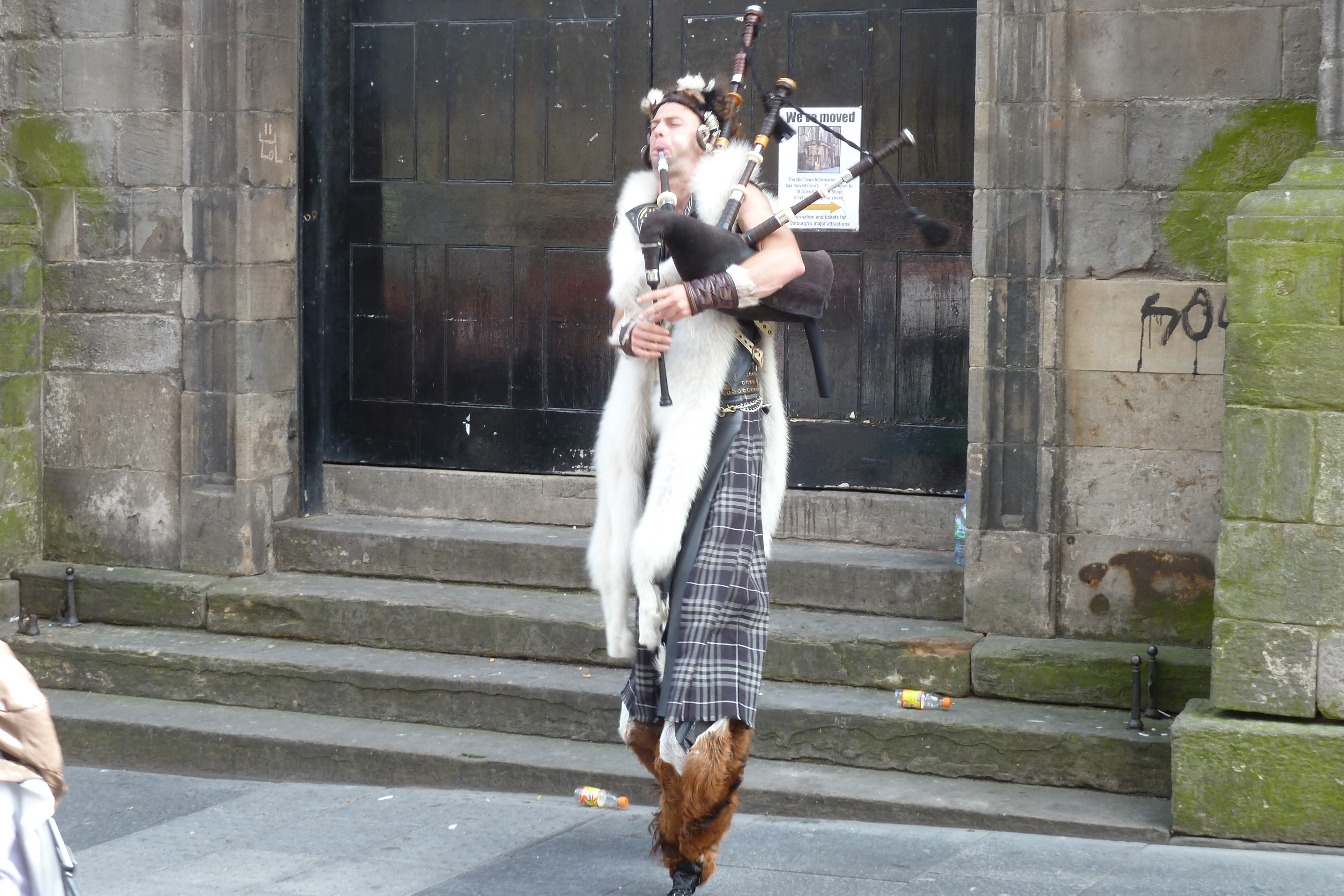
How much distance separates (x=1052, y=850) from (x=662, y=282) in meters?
2.07

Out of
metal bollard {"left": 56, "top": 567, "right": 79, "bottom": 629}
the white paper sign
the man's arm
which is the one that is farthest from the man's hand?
metal bollard {"left": 56, "top": 567, "right": 79, "bottom": 629}

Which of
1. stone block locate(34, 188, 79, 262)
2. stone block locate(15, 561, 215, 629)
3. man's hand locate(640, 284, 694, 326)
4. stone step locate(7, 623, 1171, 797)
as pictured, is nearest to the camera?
Result: man's hand locate(640, 284, 694, 326)

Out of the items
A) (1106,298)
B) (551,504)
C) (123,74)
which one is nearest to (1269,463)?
(1106,298)

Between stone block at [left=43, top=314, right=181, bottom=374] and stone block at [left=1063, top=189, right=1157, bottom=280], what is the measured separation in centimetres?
375

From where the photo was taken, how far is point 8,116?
7582mm

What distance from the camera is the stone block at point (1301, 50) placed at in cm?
567

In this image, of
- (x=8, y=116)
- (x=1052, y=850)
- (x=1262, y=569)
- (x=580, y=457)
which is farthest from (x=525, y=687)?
(x=8, y=116)

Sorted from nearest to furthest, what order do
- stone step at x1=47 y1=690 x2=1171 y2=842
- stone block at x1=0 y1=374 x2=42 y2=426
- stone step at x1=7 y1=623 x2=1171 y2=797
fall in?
stone step at x1=47 y1=690 x2=1171 y2=842 → stone step at x1=7 y1=623 x2=1171 y2=797 → stone block at x1=0 y1=374 x2=42 y2=426

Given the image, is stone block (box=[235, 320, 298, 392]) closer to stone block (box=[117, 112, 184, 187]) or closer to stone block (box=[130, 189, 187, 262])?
stone block (box=[130, 189, 187, 262])

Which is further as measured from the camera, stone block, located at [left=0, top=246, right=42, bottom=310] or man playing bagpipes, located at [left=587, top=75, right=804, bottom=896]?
stone block, located at [left=0, top=246, right=42, bottom=310]

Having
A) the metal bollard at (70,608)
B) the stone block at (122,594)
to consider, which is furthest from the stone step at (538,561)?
the metal bollard at (70,608)

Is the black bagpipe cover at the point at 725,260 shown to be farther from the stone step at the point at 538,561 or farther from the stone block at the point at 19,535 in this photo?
the stone block at the point at 19,535

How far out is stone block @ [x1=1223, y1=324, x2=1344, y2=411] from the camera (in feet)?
16.1

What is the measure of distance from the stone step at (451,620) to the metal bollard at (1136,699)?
0.58m
